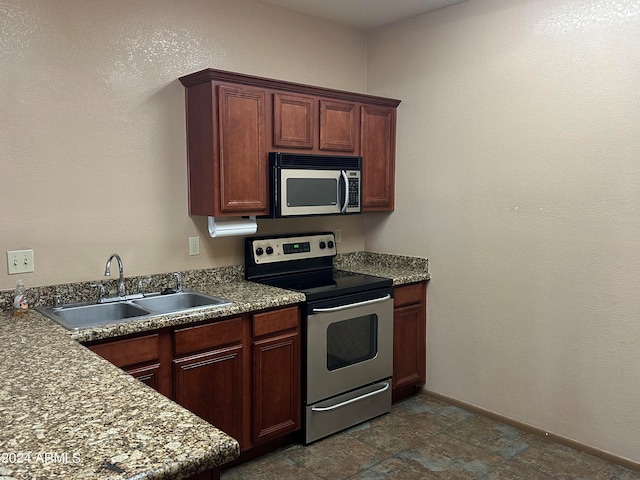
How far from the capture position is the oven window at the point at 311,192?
122 inches

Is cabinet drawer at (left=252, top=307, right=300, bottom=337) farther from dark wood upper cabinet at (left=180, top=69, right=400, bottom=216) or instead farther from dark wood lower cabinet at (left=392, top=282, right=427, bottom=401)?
dark wood lower cabinet at (left=392, top=282, right=427, bottom=401)

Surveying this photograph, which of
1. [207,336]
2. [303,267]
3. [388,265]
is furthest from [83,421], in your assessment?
[388,265]

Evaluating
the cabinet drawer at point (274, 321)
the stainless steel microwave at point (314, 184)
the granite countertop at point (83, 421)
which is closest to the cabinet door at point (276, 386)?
the cabinet drawer at point (274, 321)

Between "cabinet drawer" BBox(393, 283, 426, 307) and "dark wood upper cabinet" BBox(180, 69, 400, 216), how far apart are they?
971 mm

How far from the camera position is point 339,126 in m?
3.36

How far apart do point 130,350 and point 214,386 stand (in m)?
0.49

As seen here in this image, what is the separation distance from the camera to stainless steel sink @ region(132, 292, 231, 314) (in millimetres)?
2781

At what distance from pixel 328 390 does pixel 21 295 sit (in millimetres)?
1642

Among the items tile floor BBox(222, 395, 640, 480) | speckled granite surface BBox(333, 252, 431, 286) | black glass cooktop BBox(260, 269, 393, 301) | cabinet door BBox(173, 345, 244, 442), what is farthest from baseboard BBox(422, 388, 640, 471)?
cabinet door BBox(173, 345, 244, 442)

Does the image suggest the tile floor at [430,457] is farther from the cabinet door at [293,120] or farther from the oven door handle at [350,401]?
the cabinet door at [293,120]

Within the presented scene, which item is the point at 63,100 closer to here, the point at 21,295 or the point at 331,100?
the point at 21,295

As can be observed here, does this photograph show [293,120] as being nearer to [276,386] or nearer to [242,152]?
[242,152]

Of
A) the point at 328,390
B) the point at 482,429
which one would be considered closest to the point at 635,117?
the point at 482,429

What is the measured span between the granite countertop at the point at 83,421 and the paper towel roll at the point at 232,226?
1.02m
